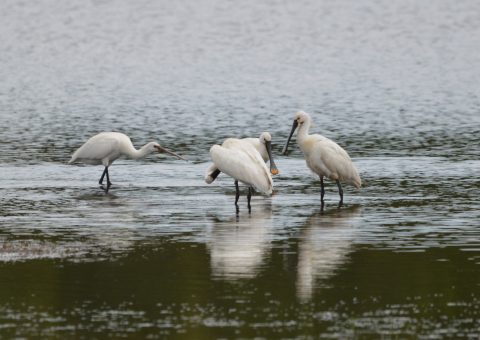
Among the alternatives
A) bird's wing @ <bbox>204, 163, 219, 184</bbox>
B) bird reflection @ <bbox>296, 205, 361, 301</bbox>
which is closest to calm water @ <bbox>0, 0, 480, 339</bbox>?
bird reflection @ <bbox>296, 205, 361, 301</bbox>

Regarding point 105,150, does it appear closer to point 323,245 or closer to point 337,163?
point 337,163

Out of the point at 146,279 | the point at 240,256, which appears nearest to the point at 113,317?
the point at 146,279

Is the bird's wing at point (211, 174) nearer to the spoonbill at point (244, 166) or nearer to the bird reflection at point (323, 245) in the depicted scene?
the spoonbill at point (244, 166)

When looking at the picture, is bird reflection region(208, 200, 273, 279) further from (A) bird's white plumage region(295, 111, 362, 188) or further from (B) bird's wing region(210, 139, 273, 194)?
(A) bird's white plumage region(295, 111, 362, 188)

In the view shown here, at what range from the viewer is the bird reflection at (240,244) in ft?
44.1

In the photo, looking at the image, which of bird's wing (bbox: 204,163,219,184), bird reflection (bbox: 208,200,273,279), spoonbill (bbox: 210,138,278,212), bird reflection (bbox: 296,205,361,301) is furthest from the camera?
A: bird's wing (bbox: 204,163,219,184)

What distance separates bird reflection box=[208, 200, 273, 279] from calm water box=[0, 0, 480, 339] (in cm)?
3

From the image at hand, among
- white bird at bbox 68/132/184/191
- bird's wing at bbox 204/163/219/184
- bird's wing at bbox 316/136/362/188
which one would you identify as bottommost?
white bird at bbox 68/132/184/191

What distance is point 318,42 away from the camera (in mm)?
55688

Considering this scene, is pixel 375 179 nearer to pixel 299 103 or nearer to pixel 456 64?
pixel 299 103

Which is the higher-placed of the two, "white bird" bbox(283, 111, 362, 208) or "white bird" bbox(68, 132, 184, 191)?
"white bird" bbox(283, 111, 362, 208)

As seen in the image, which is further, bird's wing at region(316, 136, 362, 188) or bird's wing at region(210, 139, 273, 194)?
bird's wing at region(316, 136, 362, 188)

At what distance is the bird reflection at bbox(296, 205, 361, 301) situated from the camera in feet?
42.4

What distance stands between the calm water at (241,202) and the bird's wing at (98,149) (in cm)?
35
